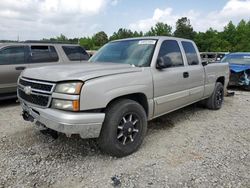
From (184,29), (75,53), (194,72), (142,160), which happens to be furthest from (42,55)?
(184,29)

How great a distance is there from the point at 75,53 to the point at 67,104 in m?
5.33

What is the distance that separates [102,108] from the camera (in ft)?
10.9

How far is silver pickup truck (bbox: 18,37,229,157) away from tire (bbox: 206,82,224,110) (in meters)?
1.51

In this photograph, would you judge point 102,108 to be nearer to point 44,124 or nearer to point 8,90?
point 44,124

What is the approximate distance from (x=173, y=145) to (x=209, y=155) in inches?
23.5

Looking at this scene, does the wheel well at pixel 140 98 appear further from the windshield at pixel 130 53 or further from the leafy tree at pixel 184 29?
the leafy tree at pixel 184 29

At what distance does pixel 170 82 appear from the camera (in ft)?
14.5

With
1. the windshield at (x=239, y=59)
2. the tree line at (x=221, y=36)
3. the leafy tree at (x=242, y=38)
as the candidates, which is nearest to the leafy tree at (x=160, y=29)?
the tree line at (x=221, y=36)

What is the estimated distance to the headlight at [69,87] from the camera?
308cm

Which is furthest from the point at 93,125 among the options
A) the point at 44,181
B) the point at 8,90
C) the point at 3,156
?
the point at 8,90

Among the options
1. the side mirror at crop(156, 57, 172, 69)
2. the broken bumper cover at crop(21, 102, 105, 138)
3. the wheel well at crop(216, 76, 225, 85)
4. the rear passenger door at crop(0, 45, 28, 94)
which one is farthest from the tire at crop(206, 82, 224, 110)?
the rear passenger door at crop(0, 45, 28, 94)

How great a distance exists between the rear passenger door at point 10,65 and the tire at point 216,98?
4.91 metres

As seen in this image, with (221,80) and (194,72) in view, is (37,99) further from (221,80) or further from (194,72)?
(221,80)

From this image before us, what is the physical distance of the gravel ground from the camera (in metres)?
3.11
